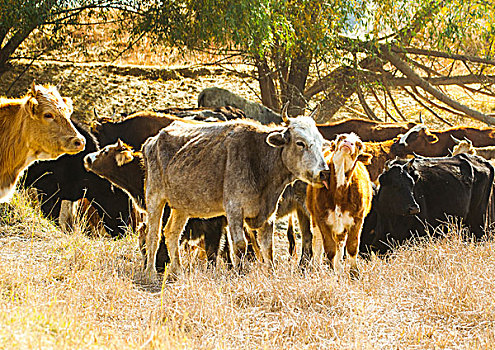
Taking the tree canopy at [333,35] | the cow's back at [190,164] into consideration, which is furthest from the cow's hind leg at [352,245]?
the tree canopy at [333,35]

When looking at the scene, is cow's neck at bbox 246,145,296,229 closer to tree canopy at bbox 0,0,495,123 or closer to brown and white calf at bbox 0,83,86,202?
brown and white calf at bbox 0,83,86,202

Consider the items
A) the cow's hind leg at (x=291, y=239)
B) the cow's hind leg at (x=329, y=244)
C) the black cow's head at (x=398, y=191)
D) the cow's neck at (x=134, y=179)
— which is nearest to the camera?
the cow's hind leg at (x=329, y=244)

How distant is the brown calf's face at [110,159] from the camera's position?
860 centimetres

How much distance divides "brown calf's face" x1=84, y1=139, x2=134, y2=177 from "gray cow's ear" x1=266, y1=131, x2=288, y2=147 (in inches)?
97.2

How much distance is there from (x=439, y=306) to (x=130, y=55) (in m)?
17.5

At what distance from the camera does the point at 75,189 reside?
10.9m

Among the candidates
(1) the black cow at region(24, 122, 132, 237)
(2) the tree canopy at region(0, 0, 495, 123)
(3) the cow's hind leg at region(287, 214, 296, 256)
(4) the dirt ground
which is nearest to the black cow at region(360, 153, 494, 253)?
(3) the cow's hind leg at region(287, 214, 296, 256)

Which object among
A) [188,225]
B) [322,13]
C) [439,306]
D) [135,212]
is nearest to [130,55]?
Answer: [322,13]

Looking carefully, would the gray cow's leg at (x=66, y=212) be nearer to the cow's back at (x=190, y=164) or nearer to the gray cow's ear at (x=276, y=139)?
the cow's back at (x=190, y=164)

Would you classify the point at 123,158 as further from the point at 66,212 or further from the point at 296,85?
the point at 296,85

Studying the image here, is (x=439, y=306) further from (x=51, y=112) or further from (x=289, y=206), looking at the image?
(x=51, y=112)

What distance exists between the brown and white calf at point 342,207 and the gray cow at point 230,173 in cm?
34

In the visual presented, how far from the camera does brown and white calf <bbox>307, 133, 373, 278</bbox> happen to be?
709 centimetres

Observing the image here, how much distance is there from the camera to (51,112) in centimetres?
713
